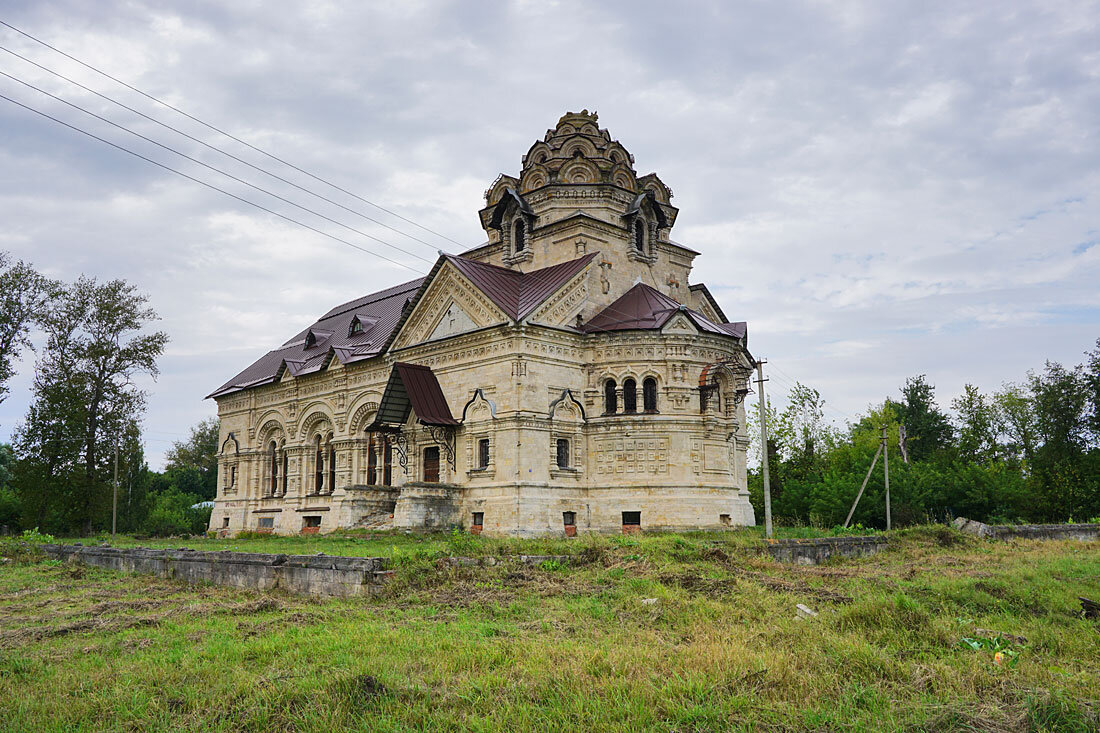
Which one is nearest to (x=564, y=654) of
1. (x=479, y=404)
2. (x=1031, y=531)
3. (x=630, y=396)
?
(x=479, y=404)

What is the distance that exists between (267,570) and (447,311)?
16274mm

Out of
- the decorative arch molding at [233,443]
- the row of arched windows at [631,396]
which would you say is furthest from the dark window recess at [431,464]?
the decorative arch molding at [233,443]

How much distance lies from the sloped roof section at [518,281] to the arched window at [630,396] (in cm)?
407

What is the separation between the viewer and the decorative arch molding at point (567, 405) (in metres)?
27.6

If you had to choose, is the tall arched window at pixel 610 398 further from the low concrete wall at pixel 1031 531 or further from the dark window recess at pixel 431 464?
the low concrete wall at pixel 1031 531

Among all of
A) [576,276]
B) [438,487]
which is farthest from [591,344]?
[438,487]

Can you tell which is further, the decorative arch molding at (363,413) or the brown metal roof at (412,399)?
the decorative arch molding at (363,413)

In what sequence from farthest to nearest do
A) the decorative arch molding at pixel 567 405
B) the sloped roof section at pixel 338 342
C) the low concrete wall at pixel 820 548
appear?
the sloped roof section at pixel 338 342 < the decorative arch molding at pixel 567 405 < the low concrete wall at pixel 820 548

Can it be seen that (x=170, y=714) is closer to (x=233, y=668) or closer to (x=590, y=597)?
(x=233, y=668)

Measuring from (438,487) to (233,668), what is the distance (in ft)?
62.6

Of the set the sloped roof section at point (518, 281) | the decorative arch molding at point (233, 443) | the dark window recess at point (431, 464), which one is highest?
the sloped roof section at point (518, 281)

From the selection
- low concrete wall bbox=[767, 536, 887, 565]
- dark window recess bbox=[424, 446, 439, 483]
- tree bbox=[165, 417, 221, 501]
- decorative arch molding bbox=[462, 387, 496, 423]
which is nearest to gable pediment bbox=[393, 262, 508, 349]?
decorative arch molding bbox=[462, 387, 496, 423]

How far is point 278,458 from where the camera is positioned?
3866cm

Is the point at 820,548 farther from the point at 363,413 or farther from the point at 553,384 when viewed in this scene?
the point at 363,413
